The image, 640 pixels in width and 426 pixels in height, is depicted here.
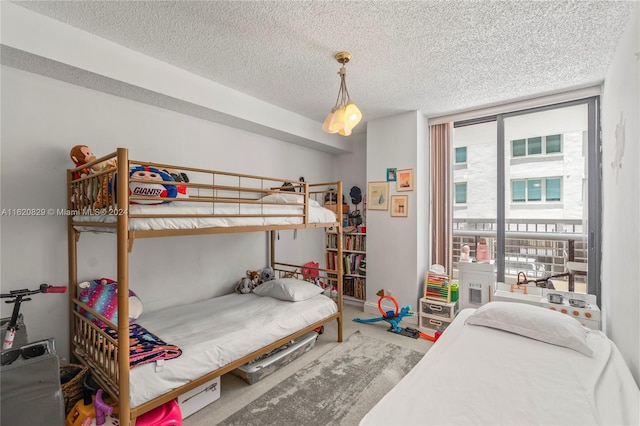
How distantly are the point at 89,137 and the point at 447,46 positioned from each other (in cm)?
287

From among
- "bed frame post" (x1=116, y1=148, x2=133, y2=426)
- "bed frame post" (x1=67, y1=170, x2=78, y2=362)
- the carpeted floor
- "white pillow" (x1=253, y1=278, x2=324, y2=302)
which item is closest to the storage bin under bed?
the carpeted floor

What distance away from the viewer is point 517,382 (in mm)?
1448

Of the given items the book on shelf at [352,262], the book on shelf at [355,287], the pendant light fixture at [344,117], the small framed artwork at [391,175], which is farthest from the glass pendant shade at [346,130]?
the book on shelf at [355,287]

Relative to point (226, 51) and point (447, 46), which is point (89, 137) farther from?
point (447, 46)

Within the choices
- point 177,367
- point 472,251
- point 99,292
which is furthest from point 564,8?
point 99,292

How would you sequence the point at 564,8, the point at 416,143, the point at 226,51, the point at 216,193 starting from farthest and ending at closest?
the point at 416,143 < the point at 216,193 < the point at 226,51 < the point at 564,8

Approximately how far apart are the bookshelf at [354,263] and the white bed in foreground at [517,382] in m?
2.23

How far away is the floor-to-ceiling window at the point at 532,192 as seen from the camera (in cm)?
304

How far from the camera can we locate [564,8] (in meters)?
1.78

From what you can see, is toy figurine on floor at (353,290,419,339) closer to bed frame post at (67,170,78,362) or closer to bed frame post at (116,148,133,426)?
bed frame post at (116,148,133,426)

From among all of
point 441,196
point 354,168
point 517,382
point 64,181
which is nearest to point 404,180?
point 441,196

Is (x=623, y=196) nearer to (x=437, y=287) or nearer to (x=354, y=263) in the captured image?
(x=437, y=287)

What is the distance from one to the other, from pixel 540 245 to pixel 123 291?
4.01 m

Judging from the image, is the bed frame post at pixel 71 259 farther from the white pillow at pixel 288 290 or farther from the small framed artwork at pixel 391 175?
the small framed artwork at pixel 391 175
